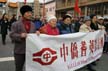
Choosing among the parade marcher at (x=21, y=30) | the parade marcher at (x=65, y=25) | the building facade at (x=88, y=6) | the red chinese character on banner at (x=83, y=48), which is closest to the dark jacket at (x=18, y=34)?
the parade marcher at (x=21, y=30)

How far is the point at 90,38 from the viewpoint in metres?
8.62

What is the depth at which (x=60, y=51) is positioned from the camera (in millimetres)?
6645

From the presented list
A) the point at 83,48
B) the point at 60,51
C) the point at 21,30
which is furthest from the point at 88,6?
the point at 21,30

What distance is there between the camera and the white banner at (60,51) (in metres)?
5.87

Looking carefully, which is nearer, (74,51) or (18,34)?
(18,34)

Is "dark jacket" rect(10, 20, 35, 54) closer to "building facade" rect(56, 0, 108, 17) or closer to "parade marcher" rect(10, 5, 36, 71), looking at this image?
"parade marcher" rect(10, 5, 36, 71)

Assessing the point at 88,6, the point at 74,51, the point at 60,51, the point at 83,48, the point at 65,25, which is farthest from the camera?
the point at 88,6


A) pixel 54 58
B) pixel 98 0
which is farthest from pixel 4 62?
pixel 98 0

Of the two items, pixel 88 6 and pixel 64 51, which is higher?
pixel 88 6

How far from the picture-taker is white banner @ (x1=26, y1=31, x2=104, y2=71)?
5.87 meters

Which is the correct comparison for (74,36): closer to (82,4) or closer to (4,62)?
(4,62)

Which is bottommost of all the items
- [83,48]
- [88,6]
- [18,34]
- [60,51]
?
[83,48]

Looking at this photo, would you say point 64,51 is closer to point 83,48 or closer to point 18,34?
point 83,48

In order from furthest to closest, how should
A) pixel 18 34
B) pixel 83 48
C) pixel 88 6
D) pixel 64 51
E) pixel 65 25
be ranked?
pixel 88 6 < pixel 83 48 < pixel 65 25 < pixel 64 51 < pixel 18 34
